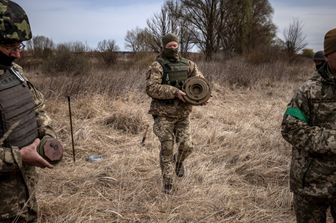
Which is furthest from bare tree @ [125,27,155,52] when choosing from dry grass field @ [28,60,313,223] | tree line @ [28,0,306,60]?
dry grass field @ [28,60,313,223]

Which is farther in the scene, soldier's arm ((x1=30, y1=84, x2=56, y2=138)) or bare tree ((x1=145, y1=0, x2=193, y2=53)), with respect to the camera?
bare tree ((x1=145, y1=0, x2=193, y2=53))

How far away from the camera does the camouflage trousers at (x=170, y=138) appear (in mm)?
4625

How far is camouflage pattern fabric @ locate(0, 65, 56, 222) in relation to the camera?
1847mm

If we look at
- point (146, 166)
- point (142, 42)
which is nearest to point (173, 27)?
point (142, 42)

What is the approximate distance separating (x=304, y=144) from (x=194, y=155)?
386 cm

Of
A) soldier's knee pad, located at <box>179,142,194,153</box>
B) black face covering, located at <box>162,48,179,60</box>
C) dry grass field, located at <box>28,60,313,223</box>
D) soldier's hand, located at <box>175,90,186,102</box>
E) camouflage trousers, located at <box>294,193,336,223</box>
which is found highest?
black face covering, located at <box>162,48,179,60</box>

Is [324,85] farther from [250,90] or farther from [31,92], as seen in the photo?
[250,90]

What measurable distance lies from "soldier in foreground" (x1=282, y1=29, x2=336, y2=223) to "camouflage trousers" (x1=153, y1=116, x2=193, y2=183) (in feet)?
7.46

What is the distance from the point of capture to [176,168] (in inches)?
197

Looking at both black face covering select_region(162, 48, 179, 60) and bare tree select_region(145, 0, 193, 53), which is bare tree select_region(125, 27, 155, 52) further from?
black face covering select_region(162, 48, 179, 60)

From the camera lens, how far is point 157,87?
4574 millimetres

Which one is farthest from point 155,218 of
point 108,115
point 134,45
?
point 134,45

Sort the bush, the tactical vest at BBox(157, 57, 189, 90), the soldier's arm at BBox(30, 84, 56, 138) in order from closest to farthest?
the soldier's arm at BBox(30, 84, 56, 138) < the tactical vest at BBox(157, 57, 189, 90) < the bush

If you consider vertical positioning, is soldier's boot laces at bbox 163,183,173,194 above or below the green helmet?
below
